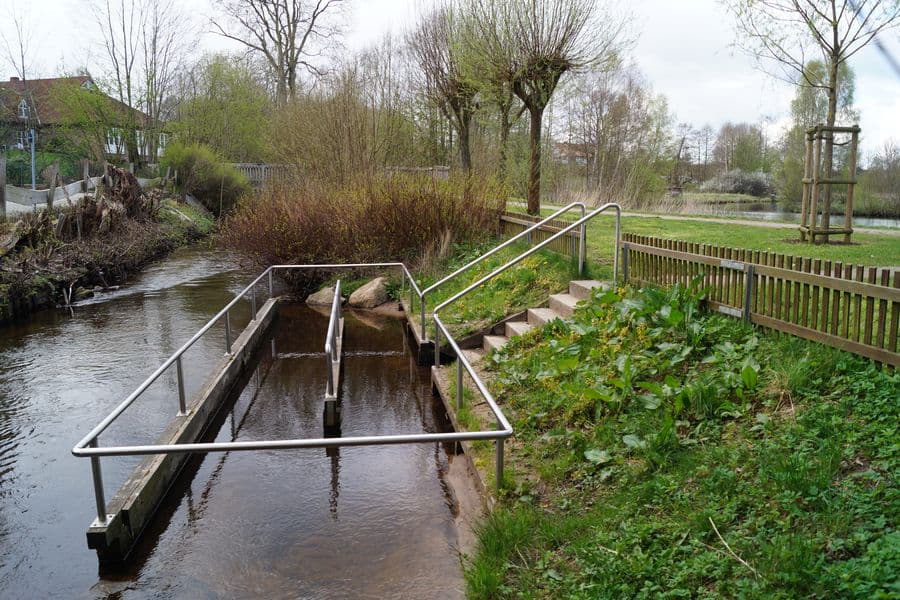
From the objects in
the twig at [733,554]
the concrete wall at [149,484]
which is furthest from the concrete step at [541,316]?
the twig at [733,554]

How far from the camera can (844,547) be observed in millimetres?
3309

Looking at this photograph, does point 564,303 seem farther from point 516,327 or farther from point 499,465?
point 499,465

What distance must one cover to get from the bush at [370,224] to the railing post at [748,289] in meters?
Answer: 9.54

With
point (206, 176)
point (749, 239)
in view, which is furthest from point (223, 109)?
point (749, 239)

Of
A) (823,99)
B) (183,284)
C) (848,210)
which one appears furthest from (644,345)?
(823,99)

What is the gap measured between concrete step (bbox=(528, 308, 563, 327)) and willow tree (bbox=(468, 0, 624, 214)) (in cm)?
746

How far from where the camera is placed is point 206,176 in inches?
1346

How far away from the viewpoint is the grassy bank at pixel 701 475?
3.43 m

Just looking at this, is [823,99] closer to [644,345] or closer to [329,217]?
[329,217]

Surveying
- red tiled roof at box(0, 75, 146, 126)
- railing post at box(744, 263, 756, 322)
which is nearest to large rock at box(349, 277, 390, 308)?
railing post at box(744, 263, 756, 322)

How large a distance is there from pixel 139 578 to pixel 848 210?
39.3 feet

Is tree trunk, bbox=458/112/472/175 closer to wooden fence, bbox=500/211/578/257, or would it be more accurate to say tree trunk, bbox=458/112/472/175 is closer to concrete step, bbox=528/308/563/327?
wooden fence, bbox=500/211/578/257

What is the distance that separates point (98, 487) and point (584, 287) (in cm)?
623

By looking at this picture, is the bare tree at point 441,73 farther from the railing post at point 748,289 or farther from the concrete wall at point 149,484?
the railing post at point 748,289
